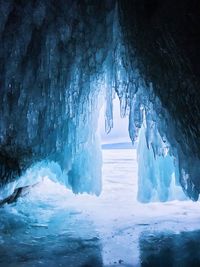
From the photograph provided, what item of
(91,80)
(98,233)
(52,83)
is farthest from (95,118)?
(98,233)

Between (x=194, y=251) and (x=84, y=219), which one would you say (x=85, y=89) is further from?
(x=194, y=251)

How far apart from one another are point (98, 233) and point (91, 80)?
286 centimetres

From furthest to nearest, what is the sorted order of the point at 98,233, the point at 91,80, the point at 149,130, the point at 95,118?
the point at 95,118 < the point at 91,80 < the point at 149,130 < the point at 98,233

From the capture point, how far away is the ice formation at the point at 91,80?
4992 millimetres

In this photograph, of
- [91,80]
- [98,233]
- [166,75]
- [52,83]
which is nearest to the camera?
[166,75]


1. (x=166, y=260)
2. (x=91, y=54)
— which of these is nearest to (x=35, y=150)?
(x=91, y=54)

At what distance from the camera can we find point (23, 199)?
31.4 ft

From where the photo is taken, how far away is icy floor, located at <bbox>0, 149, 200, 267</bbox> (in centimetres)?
469

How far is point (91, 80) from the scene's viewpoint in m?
6.77

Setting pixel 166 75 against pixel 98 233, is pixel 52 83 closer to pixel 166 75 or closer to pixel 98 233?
pixel 166 75

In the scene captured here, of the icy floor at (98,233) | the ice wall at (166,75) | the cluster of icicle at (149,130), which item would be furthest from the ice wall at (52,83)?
the icy floor at (98,233)

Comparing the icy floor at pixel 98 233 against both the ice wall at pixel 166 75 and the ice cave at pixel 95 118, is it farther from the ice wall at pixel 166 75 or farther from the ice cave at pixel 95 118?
the ice wall at pixel 166 75

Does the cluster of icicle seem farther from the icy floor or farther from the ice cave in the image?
the icy floor

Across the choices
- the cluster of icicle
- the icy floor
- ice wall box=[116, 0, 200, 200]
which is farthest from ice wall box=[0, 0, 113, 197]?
the icy floor
